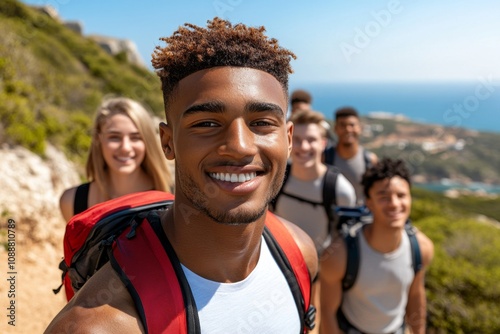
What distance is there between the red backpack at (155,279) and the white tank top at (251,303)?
0.17ft

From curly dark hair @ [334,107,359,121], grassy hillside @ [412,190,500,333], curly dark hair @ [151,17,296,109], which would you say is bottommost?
grassy hillside @ [412,190,500,333]

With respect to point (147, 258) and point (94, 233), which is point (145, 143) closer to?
point (94, 233)

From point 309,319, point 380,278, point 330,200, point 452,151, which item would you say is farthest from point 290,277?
point 452,151

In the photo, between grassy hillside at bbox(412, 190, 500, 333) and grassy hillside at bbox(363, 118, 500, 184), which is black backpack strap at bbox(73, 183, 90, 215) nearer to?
grassy hillside at bbox(412, 190, 500, 333)

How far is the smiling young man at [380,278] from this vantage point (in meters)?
3.30

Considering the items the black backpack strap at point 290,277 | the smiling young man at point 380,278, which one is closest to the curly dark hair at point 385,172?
the smiling young man at point 380,278

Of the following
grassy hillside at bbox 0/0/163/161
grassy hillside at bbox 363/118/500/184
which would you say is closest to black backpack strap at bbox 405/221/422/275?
grassy hillside at bbox 0/0/163/161

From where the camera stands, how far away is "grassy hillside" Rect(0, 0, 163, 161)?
25.8 feet

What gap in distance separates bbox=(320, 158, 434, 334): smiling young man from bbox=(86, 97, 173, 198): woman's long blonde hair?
152 centimetres

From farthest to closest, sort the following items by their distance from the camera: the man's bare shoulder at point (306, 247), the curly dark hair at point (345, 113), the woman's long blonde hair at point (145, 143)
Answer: the curly dark hair at point (345, 113) < the woman's long blonde hair at point (145, 143) < the man's bare shoulder at point (306, 247)

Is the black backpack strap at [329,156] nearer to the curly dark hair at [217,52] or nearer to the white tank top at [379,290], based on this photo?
the white tank top at [379,290]

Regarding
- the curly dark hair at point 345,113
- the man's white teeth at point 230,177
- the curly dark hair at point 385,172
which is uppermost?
the curly dark hair at point 345,113

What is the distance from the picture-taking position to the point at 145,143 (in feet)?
11.7

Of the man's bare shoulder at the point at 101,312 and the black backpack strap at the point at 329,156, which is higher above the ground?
the black backpack strap at the point at 329,156
